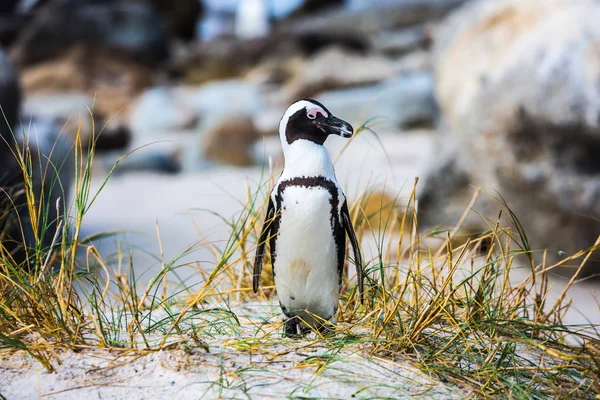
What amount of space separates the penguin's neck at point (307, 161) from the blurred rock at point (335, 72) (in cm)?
607

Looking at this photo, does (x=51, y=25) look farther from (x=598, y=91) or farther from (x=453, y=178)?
(x=598, y=91)

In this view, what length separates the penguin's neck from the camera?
1.10m

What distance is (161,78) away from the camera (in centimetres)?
855

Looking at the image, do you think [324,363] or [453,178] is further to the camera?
[453,178]

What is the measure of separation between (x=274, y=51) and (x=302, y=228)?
7386mm

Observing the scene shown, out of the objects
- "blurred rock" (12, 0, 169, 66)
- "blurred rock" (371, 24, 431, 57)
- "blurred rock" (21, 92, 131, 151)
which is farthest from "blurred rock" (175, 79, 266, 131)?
"blurred rock" (371, 24, 431, 57)

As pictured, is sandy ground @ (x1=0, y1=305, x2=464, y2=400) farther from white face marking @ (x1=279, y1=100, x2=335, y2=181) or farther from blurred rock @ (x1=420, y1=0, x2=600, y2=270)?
blurred rock @ (x1=420, y1=0, x2=600, y2=270)

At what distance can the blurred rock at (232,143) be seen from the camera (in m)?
6.47

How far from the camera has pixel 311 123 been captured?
1118 mm

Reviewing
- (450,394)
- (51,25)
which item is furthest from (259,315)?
(51,25)

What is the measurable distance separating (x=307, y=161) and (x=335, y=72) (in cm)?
644

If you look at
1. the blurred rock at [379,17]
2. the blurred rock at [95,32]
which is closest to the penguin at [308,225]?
the blurred rock at [379,17]

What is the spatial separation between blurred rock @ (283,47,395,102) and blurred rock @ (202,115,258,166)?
3.05ft

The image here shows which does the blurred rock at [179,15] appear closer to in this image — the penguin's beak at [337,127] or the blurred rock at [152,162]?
the blurred rock at [152,162]
